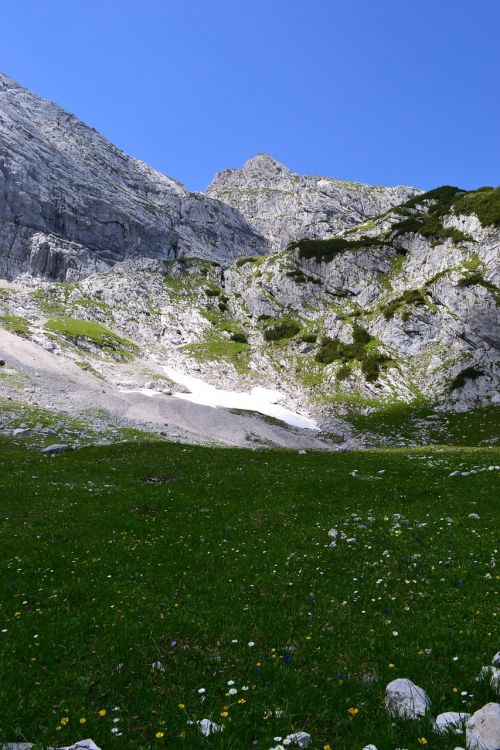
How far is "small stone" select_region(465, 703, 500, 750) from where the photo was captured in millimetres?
5434

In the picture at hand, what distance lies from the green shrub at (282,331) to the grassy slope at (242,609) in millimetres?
110093

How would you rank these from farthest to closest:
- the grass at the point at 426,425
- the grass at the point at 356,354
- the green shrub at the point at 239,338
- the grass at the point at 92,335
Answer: the green shrub at the point at 239,338 < the grass at the point at 92,335 < the grass at the point at 356,354 < the grass at the point at 426,425

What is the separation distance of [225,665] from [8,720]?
12.8ft

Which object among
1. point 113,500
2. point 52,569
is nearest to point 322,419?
point 113,500

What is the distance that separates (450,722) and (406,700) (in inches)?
32.2

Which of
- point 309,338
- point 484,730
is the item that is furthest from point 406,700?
point 309,338

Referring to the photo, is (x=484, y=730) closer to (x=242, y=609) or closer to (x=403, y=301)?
(x=242, y=609)

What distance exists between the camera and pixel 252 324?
481 ft

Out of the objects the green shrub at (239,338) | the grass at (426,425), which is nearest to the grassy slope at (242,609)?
the grass at (426,425)

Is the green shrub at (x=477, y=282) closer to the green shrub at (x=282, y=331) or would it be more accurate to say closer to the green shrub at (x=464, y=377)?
the green shrub at (x=464, y=377)

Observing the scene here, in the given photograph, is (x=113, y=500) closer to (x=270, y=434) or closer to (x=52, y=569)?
(x=52, y=569)

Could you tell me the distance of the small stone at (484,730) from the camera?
5434 millimetres

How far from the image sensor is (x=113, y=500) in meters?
23.5

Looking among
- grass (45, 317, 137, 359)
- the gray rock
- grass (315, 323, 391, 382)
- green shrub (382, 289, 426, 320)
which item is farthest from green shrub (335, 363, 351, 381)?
the gray rock
